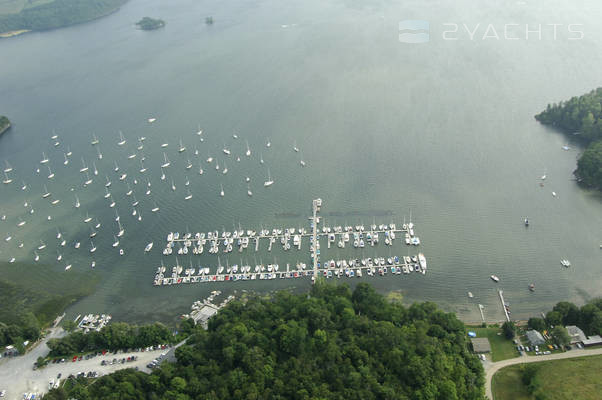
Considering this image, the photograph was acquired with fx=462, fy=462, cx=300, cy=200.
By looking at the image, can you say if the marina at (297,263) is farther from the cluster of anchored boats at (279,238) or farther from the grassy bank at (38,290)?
the grassy bank at (38,290)

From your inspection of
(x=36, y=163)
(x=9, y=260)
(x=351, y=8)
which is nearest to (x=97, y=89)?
(x=36, y=163)

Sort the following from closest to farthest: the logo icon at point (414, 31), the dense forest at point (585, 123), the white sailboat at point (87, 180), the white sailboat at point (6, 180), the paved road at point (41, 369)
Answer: the paved road at point (41, 369), the dense forest at point (585, 123), the white sailboat at point (87, 180), the white sailboat at point (6, 180), the logo icon at point (414, 31)

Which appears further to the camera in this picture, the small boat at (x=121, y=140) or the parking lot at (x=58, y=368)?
the small boat at (x=121, y=140)

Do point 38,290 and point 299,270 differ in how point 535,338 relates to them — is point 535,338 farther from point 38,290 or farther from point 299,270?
point 38,290

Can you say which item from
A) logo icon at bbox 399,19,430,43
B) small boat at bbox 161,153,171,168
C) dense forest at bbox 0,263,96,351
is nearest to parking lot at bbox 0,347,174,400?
dense forest at bbox 0,263,96,351

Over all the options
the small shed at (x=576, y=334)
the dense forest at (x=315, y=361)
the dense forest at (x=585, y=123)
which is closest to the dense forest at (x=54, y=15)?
the dense forest at (x=585, y=123)

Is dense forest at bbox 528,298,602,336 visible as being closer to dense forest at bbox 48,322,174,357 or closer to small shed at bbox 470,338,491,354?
small shed at bbox 470,338,491,354
